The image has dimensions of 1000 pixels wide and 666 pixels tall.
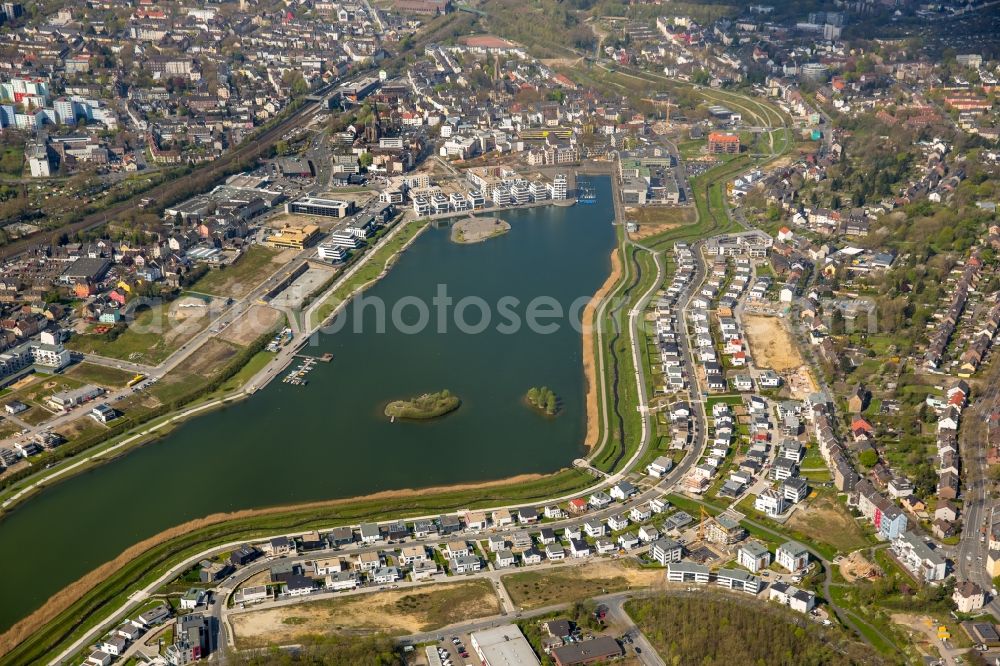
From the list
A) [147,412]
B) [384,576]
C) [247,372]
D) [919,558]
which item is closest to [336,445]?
[247,372]

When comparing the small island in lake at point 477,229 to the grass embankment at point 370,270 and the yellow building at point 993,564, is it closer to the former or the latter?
the grass embankment at point 370,270

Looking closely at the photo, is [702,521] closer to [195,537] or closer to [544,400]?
[544,400]

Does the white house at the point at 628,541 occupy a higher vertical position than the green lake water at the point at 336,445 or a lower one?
→ lower

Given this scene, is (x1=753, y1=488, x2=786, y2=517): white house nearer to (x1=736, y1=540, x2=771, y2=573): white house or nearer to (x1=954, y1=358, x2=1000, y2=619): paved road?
(x1=736, y1=540, x2=771, y2=573): white house

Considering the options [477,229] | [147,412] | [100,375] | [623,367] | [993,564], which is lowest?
[993,564]

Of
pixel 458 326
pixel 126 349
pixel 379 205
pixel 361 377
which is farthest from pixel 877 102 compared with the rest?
pixel 126 349

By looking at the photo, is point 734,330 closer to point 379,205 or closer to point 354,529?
point 354,529

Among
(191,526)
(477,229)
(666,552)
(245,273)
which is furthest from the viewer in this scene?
(477,229)

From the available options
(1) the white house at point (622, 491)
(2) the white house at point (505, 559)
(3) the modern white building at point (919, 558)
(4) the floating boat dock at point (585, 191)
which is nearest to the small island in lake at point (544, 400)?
(1) the white house at point (622, 491)
